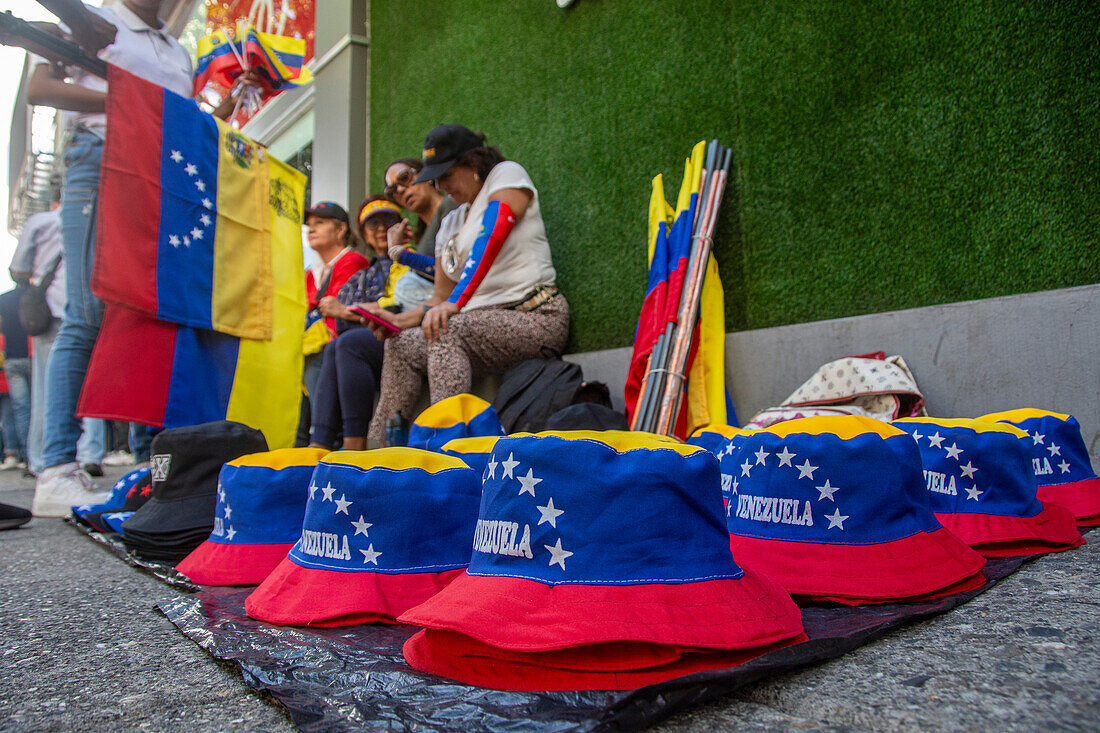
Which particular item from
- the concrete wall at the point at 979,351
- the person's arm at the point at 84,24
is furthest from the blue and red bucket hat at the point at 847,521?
the person's arm at the point at 84,24

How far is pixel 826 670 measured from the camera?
0.67 metres

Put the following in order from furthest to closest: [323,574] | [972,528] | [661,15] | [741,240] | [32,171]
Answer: [32,171] < [661,15] < [741,240] < [972,528] < [323,574]

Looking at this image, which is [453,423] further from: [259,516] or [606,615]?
[606,615]

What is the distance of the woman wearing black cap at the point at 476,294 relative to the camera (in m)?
2.46

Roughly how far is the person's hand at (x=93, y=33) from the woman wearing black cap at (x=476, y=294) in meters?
1.03

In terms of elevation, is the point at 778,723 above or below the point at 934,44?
below

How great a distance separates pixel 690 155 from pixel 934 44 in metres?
0.81

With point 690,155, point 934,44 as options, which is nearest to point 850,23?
point 934,44

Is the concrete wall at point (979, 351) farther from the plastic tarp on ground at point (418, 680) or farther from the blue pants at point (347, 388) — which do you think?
the blue pants at point (347, 388)

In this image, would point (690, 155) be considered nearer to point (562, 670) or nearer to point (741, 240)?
point (741, 240)

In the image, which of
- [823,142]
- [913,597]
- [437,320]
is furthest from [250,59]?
[913,597]

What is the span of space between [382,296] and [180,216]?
930mm

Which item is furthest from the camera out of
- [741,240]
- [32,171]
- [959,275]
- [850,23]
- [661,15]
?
[32,171]

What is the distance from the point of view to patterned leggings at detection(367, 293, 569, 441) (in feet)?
8.04
